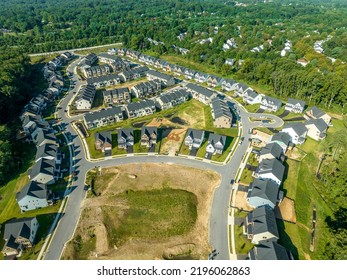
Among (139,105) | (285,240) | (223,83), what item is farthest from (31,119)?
(285,240)

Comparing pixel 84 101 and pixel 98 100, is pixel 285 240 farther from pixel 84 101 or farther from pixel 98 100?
pixel 98 100

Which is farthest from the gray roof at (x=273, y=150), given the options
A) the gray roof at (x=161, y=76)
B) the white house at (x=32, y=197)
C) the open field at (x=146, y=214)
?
the gray roof at (x=161, y=76)

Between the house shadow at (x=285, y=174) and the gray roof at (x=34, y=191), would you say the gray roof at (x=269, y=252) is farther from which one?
the gray roof at (x=34, y=191)

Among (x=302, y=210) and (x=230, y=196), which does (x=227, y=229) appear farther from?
(x=302, y=210)

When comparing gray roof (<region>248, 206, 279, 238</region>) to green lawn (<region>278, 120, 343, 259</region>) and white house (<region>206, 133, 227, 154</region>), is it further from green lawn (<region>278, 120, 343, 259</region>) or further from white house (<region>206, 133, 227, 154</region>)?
white house (<region>206, 133, 227, 154</region>)

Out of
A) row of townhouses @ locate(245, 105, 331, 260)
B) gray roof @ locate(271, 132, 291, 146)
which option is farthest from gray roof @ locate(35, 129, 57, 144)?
gray roof @ locate(271, 132, 291, 146)

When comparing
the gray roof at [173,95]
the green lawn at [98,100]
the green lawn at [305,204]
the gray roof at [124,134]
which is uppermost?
the gray roof at [124,134]
